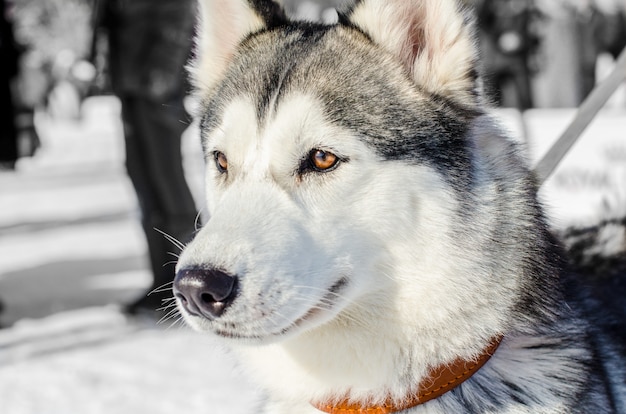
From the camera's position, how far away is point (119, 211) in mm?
9734

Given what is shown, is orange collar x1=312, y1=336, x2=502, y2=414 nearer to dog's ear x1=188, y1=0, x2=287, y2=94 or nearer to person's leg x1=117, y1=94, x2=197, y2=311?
dog's ear x1=188, y1=0, x2=287, y2=94

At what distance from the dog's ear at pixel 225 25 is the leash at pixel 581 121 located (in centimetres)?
93

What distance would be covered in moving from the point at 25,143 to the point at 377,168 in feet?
19.8

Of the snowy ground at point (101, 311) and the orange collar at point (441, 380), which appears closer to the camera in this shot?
the orange collar at point (441, 380)

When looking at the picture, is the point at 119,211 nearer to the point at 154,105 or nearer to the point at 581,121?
the point at 154,105

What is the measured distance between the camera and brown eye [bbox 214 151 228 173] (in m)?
2.03

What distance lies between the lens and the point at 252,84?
6.60 feet

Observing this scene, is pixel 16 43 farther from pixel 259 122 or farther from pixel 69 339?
pixel 259 122

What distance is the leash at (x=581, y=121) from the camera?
90.6 inches

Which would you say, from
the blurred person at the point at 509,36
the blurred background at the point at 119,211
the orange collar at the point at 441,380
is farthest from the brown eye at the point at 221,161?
the blurred person at the point at 509,36

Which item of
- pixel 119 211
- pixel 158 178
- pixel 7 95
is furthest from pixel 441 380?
pixel 119 211

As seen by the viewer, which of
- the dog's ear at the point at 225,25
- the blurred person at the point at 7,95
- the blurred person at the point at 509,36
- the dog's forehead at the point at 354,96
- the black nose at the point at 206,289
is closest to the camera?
the black nose at the point at 206,289

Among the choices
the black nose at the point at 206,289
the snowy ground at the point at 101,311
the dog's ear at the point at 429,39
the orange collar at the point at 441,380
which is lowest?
the snowy ground at the point at 101,311

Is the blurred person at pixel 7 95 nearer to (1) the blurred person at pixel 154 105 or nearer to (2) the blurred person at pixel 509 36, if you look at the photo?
(1) the blurred person at pixel 154 105
